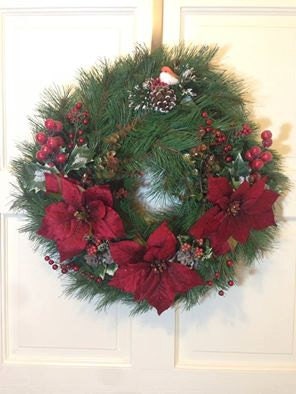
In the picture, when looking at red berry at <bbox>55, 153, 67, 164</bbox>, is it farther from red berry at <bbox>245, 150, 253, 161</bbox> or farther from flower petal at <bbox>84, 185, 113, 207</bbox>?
red berry at <bbox>245, 150, 253, 161</bbox>

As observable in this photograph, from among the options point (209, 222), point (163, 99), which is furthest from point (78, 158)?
point (209, 222)

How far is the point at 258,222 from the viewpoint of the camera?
1.02 metres

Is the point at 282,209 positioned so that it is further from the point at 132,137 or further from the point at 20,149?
the point at 20,149

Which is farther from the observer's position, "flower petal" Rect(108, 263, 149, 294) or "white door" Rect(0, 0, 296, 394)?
"white door" Rect(0, 0, 296, 394)

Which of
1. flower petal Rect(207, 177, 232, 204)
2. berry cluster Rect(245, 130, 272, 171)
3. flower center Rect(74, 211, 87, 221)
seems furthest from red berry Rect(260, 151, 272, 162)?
flower center Rect(74, 211, 87, 221)

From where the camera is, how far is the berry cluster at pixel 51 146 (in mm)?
1012

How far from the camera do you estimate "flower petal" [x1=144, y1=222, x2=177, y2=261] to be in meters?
1.00

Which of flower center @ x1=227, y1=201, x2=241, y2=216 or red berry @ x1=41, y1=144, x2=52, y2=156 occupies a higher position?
red berry @ x1=41, y1=144, x2=52, y2=156

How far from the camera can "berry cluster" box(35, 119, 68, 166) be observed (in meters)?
1.01

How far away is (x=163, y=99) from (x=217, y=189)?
25 cm

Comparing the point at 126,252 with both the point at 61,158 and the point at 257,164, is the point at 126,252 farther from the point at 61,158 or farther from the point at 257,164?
the point at 257,164

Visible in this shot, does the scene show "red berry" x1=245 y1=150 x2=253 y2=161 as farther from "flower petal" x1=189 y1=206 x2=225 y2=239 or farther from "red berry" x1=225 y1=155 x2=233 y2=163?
"flower petal" x1=189 y1=206 x2=225 y2=239

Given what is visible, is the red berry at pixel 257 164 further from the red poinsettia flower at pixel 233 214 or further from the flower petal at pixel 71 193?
the flower petal at pixel 71 193

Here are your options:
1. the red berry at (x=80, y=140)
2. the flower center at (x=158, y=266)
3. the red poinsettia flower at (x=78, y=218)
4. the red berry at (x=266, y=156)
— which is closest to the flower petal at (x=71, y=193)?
the red poinsettia flower at (x=78, y=218)
